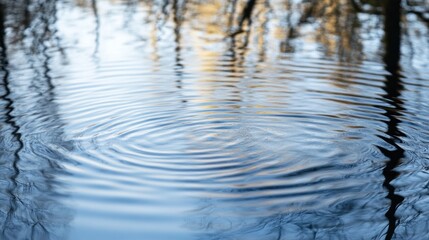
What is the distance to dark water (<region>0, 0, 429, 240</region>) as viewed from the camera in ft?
10.2

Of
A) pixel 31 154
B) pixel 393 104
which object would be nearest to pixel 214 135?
pixel 31 154

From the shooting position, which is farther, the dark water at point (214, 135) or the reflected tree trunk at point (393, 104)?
the reflected tree trunk at point (393, 104)

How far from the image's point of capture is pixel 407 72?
252 inches

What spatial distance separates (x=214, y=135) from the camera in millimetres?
4273

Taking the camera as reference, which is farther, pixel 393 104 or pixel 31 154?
pixel 393 104

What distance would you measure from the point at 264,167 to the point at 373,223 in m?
0.86

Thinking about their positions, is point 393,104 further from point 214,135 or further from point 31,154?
point 31,154

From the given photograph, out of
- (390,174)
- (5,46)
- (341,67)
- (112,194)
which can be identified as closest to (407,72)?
(341,67)

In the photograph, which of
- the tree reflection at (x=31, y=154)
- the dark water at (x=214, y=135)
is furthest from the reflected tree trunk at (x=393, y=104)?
the tree reflection at (x=31, y=154)

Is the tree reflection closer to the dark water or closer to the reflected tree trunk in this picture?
the dark water

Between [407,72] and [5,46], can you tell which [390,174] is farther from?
[5,46]

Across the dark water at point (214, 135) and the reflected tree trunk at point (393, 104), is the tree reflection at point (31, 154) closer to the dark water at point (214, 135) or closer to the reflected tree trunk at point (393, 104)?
the dark water at point (214, 135)

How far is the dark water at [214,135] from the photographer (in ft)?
10.2

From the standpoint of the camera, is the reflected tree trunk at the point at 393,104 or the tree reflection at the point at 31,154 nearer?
the tree reflection at the point at 31,154
